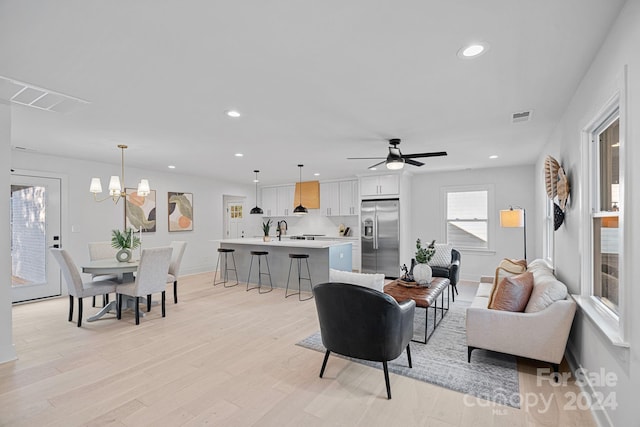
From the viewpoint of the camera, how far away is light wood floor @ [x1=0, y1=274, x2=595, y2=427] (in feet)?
7.02

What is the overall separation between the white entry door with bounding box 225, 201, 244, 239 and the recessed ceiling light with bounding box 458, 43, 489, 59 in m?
7.85

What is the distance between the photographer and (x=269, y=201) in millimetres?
9789

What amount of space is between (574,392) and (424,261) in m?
1.87

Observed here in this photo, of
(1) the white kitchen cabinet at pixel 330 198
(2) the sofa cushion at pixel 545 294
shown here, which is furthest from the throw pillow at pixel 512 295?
(1) the white kitchen cabinet at pixel 330 198

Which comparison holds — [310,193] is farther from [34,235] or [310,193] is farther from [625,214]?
[625,214]

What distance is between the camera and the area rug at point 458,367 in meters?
2.45

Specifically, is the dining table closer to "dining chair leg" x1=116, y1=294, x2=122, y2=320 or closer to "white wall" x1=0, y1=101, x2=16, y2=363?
"dining chair leg" x1=116, y1=294, x2=122, y2=320

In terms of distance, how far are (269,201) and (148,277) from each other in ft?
19.2

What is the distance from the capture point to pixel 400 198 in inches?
279

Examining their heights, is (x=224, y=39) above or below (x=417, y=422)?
above

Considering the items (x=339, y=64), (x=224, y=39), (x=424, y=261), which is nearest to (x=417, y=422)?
(x=424, y=261)

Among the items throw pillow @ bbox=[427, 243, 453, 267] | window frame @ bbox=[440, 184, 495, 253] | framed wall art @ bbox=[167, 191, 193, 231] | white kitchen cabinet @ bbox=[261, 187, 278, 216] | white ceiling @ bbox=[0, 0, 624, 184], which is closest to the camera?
white ceiling @ bbox=[0, 0, 624, 184]

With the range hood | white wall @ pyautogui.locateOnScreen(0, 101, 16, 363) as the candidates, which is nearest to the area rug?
white wall @ pyautogui.locateOnScreen(0, 101, 16, 363)

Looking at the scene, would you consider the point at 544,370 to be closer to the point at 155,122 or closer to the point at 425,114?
the point at 425,114
